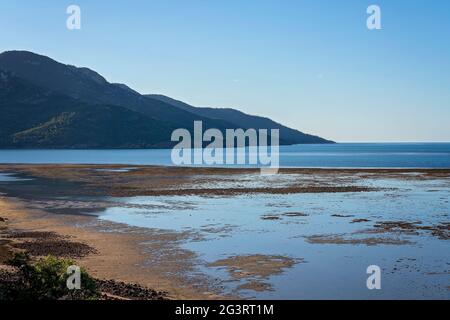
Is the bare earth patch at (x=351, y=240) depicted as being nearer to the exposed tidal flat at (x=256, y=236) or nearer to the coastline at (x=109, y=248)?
the exposed tidal flat at (x=256, y=236)

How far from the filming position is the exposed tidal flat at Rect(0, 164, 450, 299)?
63.9 ft

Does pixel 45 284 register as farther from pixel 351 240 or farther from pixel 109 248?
pixel 351 240

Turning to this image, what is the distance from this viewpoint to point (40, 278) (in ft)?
53.1

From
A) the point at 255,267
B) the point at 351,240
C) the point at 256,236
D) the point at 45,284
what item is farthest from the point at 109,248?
the point at 351,240

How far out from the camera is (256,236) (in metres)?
29.3

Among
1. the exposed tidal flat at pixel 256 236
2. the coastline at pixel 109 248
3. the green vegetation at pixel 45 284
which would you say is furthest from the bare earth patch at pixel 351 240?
the green vegetation at pixel 45 284

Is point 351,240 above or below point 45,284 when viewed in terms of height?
below

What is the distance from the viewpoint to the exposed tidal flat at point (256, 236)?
19.5m

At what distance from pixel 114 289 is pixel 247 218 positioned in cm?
1966

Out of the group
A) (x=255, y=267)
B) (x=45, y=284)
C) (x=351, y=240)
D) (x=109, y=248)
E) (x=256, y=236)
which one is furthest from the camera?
(x=256, y=236)

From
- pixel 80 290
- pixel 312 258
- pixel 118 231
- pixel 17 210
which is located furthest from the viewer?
pixel 17 210
